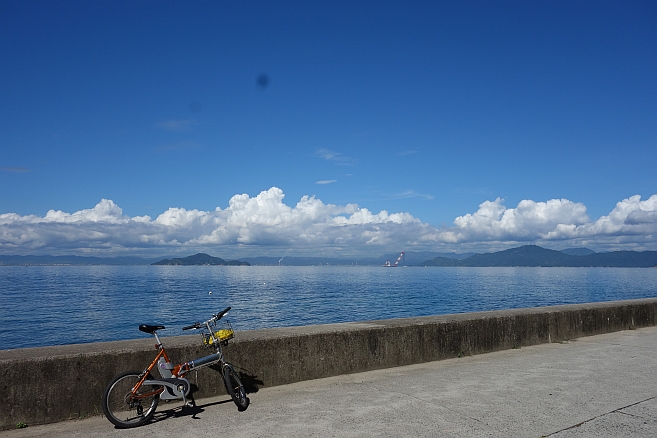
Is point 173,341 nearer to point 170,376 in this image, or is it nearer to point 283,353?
point 170,376

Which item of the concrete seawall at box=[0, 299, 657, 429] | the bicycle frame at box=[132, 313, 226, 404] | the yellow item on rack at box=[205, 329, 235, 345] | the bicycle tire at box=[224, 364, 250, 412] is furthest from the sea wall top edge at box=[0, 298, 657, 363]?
the bicycle tire at box=[224, 364, 250, 412]

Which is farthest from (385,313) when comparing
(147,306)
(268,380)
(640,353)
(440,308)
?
(268,380)

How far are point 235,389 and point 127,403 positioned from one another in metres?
1.16

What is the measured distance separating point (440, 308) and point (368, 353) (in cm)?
4046

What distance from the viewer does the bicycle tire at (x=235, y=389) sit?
6012 millimetres

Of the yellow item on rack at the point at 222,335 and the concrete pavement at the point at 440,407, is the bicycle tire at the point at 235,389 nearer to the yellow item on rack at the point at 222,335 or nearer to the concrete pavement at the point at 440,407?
the concrete pavement at the point at 440,407

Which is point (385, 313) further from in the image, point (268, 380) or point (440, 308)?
point (268, 380)

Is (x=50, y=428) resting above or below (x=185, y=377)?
below

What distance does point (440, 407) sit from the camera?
237 inches

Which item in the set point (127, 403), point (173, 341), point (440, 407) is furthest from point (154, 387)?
point (440, 407)

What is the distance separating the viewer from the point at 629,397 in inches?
253

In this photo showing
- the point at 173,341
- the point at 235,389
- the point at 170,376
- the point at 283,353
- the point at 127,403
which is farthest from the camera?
the point at 283,353

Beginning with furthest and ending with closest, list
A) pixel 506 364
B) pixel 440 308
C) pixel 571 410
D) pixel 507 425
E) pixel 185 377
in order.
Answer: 1. pixel 440 308
2. pixel 506 364
3. pixel 185 377
4. pixel 571 410
5. pixel 507 425

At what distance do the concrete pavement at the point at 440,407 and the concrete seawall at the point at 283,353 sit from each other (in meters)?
0.20
